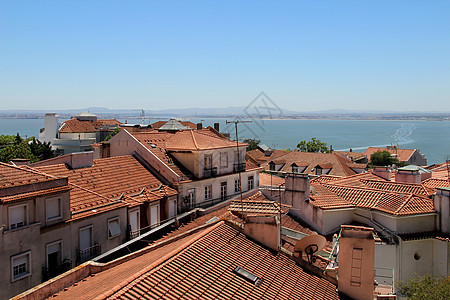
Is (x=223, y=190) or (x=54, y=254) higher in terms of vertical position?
(x=223, y=190)

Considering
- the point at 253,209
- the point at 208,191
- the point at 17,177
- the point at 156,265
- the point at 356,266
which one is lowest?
the point at 208,191

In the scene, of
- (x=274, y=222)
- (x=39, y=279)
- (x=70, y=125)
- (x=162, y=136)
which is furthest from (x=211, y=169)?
(x=70, y=125)

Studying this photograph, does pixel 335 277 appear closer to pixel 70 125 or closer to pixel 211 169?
pixel 211 169

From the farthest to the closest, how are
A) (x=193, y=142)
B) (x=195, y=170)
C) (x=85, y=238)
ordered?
(x=193, y=142), (x=195, y=170), (x=85, y=238)

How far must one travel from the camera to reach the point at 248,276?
396 inches

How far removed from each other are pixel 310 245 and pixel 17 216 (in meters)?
10.0

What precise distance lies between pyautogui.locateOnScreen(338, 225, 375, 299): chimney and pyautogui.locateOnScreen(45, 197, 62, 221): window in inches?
424

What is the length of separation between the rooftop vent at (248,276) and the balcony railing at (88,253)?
9.36 metres

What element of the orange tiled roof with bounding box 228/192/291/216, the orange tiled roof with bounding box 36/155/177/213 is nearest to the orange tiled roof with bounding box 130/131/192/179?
the orange tiled roof with bounding box 36/155/177/213

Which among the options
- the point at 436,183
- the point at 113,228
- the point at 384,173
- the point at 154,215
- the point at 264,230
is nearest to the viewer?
the point at 264,230

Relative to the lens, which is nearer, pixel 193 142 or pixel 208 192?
pixel 208 192

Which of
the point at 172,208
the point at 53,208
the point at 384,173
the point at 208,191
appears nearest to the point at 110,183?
the point at 172,208

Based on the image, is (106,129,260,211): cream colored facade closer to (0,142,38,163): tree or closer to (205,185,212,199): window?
(205,185,212,199): window

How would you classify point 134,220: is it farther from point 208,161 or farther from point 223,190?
point 223,190
